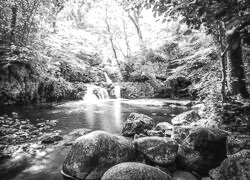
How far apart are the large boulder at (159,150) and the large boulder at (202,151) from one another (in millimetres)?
184

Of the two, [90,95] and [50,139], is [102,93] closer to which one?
[90,95]

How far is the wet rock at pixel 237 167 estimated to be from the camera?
2643mm

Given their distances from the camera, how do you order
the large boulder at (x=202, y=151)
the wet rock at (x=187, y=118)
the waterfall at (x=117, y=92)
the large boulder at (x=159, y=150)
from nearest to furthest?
1. the large boulder at (x=202, y=151)
2. the large boulder at (x=159, y=150)
3. the wet rock at (x=187, y=118)
4. the waterfall at (x=117, y=92)

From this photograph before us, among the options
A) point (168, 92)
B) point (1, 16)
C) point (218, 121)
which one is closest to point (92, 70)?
point (168, 92)

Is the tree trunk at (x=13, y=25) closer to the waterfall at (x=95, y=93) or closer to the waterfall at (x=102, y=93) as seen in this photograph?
the waterfall at (x=95, y=93)

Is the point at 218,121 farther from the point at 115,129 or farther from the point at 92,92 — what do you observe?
the point at 92,92

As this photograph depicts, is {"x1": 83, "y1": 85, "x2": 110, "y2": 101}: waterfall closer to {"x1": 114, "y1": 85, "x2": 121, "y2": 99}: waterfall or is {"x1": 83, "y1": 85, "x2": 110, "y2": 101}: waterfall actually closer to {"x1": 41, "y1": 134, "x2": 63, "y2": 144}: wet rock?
{"x1": 114, "y1": 85, "x2": 121, "y2": 99}: waterfall

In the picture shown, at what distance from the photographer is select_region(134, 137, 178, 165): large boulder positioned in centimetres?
366

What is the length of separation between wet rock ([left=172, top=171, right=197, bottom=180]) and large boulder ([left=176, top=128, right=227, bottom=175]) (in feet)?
0.53

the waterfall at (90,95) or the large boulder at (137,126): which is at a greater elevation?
the waterfall at (90,95)

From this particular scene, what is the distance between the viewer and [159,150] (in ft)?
12.1

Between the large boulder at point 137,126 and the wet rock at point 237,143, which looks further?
the large boulder at point 137,126

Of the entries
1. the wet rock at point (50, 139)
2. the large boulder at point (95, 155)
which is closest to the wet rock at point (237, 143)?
the large boulder at point (95, 155)

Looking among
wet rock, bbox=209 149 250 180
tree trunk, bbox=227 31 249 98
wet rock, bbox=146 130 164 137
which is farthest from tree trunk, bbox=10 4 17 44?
wet rock, bbox=209 149 250 180
